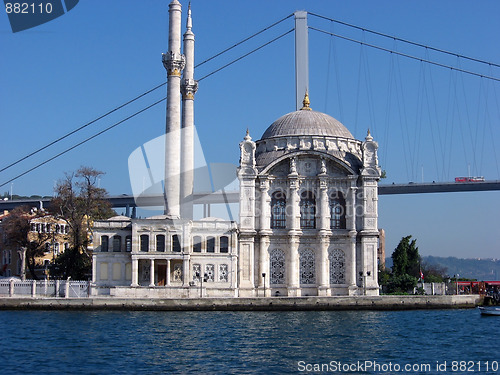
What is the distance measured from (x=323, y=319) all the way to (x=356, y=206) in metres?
18.3

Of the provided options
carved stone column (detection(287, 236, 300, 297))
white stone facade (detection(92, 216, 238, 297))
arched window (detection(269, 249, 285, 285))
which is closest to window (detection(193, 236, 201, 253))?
white stone facade (detection(92, 216, 238, 297))

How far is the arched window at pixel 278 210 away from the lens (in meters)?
68.1

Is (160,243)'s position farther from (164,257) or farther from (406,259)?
(406,259)

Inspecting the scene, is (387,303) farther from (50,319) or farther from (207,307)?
(50,319)

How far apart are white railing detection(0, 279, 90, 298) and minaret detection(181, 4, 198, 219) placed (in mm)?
11037

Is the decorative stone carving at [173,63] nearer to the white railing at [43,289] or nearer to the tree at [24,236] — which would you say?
the white railing at [43,289]

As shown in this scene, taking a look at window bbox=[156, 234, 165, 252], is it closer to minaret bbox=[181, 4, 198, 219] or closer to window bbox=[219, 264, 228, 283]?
minaret bbox=[181, 4, 198, 219]

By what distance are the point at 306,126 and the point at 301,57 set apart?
7928 mm

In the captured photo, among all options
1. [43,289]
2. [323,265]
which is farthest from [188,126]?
[43,289]

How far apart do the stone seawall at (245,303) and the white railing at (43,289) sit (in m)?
2.58

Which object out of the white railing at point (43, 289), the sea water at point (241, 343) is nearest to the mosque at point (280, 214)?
the white railing at point (43, 289)

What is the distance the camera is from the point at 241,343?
125 ft

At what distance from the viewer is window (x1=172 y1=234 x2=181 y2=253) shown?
61906 millimetres

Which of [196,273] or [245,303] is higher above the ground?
[196,273]
